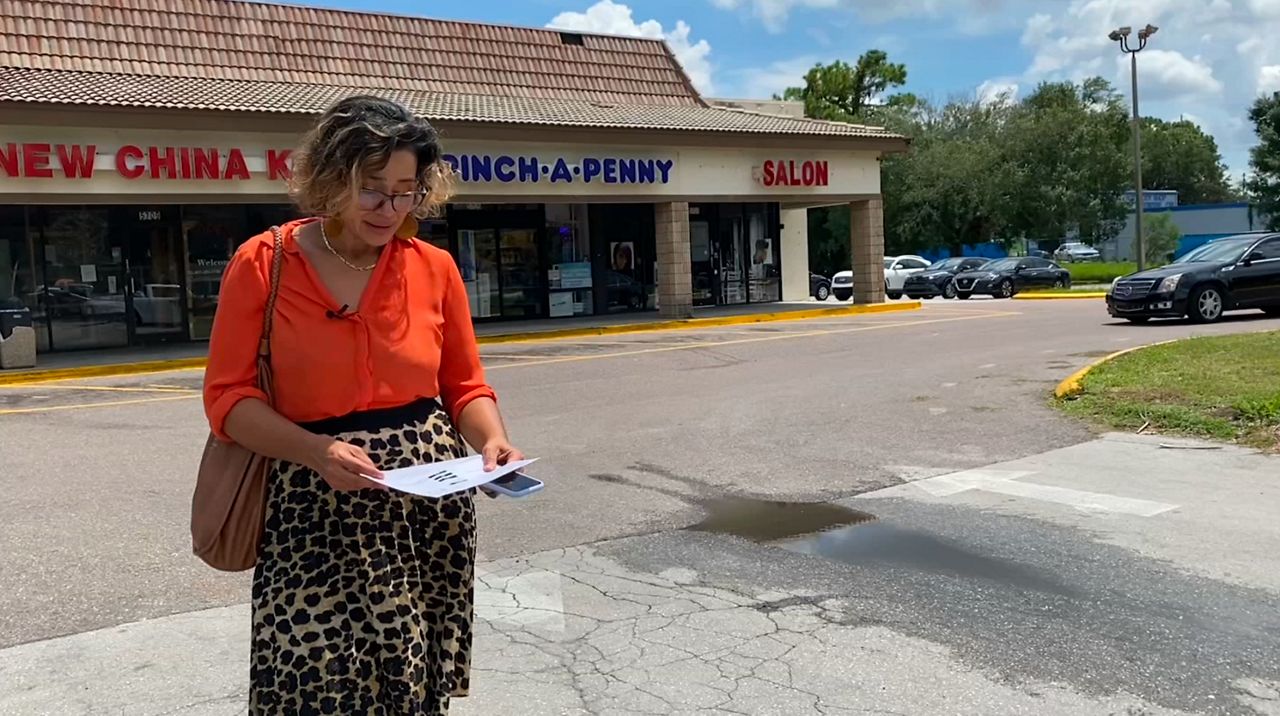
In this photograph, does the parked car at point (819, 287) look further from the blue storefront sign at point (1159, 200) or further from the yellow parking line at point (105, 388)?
the blue storefront sign at point (1159, 200)

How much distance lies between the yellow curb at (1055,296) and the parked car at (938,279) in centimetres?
232

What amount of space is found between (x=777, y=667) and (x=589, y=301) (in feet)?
76.6

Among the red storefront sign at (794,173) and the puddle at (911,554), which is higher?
the red storefront sign at (794,173)

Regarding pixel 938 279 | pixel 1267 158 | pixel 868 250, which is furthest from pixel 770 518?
pixel 1267 158

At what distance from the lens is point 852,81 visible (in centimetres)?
6656

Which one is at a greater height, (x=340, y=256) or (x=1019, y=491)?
(x=340, y=256)

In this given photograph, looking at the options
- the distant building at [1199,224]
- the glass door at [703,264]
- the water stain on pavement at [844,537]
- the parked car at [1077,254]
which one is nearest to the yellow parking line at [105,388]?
the water stain on pavement at [844,537]

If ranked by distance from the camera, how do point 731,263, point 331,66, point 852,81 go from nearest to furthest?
point 331,66 < point 731,263 < point 852,81

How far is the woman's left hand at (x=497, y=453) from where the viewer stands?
2672 mm

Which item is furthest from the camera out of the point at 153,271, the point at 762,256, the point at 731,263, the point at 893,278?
the point at 893,278

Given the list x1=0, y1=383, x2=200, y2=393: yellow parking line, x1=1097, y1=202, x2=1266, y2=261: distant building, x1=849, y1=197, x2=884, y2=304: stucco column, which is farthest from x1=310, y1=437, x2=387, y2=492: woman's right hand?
x1=1097, y1=202, x2=1266, y2=261: distant building

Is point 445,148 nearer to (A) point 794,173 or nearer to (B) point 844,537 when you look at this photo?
(A) point 794,173

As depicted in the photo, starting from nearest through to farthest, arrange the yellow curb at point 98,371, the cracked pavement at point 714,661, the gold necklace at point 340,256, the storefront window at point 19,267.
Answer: the gold necklace at point 340,256 < the cracked pavement at point 714,661 < the yellow curb at point 98,371 < the storefront window at point 19,267

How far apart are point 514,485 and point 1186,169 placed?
345ft
